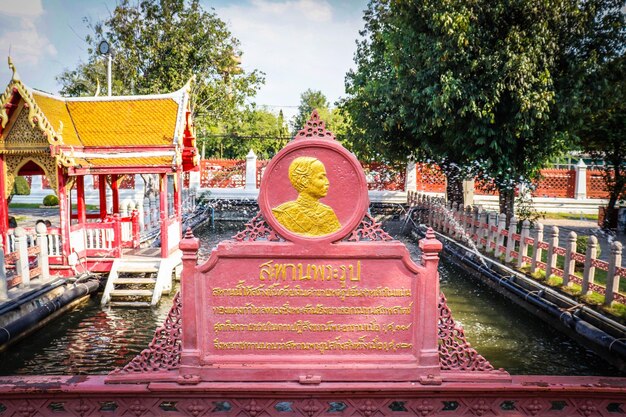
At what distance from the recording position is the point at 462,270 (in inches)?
536

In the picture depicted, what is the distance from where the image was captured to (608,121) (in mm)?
15406

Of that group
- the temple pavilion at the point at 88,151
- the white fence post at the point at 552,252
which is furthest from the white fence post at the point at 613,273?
the temple pavilion at the point at 88,151

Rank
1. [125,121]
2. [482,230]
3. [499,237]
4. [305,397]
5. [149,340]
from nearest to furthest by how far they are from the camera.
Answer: [305,397]
[149,340]
[125,121]
[499,237]
[482,230]

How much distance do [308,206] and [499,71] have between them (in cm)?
933

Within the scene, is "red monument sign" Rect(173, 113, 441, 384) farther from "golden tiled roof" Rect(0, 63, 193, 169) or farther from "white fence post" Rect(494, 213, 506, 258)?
"white fence post" Rect(494, 213, 506, 258)

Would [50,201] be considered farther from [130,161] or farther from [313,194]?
[313,194]

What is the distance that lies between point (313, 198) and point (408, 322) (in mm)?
1434

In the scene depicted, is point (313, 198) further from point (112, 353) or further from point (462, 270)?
point (462, 270)

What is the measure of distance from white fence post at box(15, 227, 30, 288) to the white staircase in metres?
1.54

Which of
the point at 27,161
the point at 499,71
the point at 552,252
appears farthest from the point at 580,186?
the point at 27,161

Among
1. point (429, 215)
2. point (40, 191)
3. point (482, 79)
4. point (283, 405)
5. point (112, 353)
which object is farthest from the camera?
point (40, 191)

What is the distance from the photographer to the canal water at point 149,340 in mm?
7168

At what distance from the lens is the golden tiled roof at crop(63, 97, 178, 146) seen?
1148cm

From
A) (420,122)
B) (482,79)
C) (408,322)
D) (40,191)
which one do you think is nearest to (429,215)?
(420,122)
